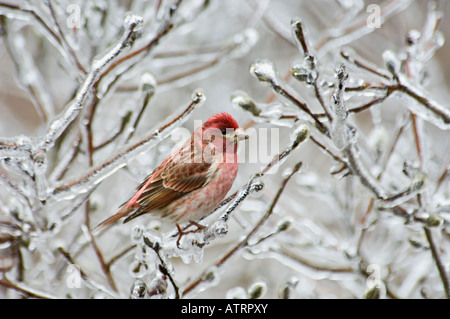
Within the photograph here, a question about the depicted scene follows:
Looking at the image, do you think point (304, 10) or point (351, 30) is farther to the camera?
point (304, 10)

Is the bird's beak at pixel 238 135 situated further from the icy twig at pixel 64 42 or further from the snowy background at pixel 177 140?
the icy twig at pixel 64 42

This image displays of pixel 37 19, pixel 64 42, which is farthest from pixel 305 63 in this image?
pixel 37 19

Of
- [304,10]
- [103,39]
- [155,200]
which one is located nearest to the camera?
[155,200]

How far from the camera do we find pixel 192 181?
3.39m

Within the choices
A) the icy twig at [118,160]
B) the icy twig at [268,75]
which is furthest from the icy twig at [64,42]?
the icy twig at [268,75]

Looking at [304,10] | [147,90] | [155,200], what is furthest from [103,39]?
[304,10]

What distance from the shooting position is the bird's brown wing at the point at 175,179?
3336mm

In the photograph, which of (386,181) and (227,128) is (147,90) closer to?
(227,128)

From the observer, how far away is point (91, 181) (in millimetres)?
2834

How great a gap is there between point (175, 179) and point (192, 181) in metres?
0.12

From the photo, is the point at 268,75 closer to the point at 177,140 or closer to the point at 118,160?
the point at 118,160

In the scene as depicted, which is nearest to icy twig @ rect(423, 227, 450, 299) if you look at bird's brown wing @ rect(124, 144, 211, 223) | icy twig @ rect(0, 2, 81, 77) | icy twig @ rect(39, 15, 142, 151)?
bird's brown wing @ rect(124, 144, 211, 223)

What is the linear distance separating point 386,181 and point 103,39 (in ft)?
8.70

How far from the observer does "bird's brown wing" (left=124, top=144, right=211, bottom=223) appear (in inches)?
131
